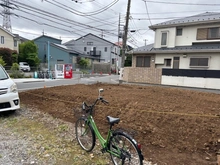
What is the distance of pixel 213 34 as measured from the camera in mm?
14094

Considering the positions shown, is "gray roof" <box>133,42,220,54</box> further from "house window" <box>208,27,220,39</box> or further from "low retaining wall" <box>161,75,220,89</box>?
"low retaining wall" <box>161,75,220,89</box>

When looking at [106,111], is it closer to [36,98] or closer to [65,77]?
[36,98]

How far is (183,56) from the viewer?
1412 cm

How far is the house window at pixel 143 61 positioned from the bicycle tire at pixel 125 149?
48.0ft

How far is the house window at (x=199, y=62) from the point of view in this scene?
13200 mm

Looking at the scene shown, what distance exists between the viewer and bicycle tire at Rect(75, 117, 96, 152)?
2.90m

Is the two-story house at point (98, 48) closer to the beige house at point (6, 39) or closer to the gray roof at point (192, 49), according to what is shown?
the beige house at point (6, 39)

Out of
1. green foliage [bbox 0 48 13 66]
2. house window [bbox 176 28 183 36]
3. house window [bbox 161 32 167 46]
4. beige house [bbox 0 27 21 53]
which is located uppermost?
beige house [bbox 0 27 21 53]

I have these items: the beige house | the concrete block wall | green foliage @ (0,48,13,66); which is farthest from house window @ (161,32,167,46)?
the beige house

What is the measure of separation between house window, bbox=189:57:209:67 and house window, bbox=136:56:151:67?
12.7 feet

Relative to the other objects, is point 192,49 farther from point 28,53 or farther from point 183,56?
point 28,53

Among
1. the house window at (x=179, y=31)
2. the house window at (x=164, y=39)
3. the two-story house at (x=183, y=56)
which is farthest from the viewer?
the house window at (x=164, y=39)

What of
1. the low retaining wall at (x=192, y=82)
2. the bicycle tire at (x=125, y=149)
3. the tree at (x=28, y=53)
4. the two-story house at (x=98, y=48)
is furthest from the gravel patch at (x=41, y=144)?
the two-story house at (x=98, y=48)

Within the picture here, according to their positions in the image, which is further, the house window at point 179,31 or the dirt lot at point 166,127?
the house window at point 179,31
